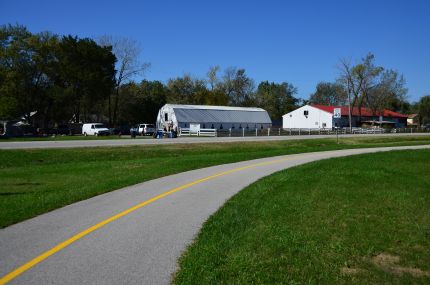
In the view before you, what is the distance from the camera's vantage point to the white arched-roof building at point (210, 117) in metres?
79.1

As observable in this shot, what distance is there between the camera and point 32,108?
78.3m

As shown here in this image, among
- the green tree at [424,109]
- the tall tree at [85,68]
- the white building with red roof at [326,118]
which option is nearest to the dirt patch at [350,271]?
the tall tree at [85,68]

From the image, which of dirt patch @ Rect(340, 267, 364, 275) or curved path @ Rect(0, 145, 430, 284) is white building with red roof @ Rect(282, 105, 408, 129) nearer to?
curved path @ Rect(0, 145, 430, 284)

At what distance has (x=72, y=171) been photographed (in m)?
19.8

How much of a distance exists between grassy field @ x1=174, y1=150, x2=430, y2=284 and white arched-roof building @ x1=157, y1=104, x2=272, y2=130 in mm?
62533

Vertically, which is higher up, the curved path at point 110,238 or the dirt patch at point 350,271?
the curved path at point 110,238

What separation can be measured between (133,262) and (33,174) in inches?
549

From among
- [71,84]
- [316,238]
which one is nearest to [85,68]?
[71,84]

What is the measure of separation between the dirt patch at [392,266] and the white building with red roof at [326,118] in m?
85.2

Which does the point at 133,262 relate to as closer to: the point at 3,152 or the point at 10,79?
the point at 3,152

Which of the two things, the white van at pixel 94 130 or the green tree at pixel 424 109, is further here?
the green tree at pixel 424 109

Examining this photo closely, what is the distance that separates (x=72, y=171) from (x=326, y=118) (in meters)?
80.2

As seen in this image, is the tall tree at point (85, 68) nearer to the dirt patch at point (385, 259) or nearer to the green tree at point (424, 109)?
the dirt patch at point (385, 259)

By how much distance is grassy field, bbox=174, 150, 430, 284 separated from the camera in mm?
5918
